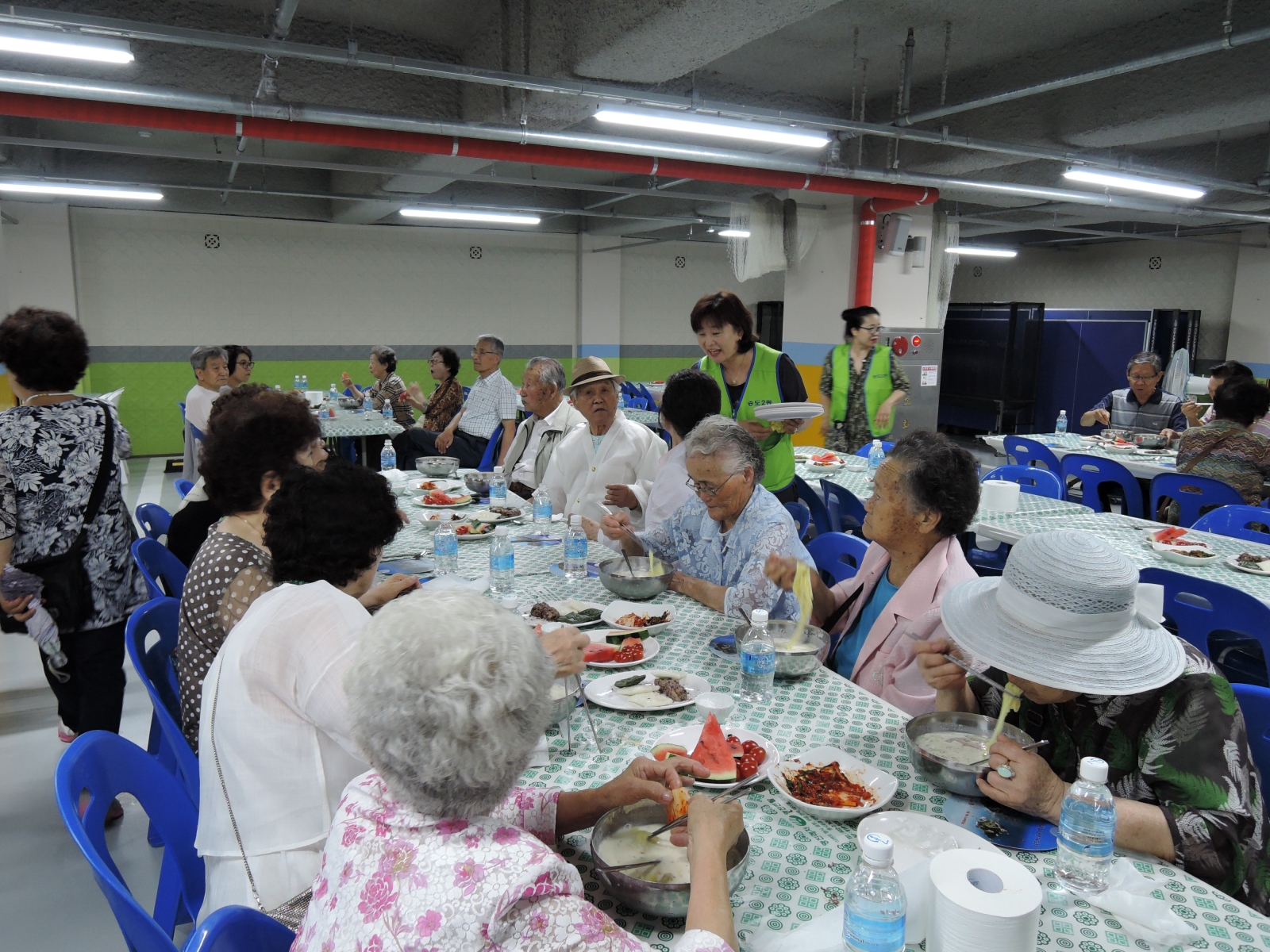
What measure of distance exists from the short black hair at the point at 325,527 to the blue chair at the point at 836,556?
1.81 m

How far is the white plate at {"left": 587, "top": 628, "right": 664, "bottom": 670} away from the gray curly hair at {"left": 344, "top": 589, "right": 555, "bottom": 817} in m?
1.07

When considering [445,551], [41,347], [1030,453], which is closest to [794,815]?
[445,551]

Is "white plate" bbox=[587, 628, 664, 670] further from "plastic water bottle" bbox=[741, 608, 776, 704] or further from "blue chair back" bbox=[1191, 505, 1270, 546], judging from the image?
"blue chair back" bbox=[1191, 505, 1270, 546]

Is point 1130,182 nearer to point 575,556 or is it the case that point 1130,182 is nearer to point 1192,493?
point 1192,493

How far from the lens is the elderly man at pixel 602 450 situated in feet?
13.6

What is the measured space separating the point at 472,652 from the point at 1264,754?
1.77 m

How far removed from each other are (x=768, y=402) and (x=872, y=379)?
199cm

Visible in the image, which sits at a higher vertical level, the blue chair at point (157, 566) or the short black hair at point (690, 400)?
the short black hair at point (690, 400)

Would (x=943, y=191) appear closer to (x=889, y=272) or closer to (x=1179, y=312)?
(x=889, y=272)

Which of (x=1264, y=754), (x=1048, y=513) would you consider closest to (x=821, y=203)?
(x=1048, y=513)

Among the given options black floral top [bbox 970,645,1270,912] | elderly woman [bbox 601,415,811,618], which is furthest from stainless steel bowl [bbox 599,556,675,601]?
black floral top [bbox 970,645,1270,912]

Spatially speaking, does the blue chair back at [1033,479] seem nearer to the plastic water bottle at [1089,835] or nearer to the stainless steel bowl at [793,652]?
the stainless steel bowl at [793,652]

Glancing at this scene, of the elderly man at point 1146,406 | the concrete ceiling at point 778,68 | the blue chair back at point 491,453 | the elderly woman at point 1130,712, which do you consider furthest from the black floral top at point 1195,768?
the elderly man at point 1146,406

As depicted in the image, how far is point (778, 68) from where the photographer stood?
720 centimetres
